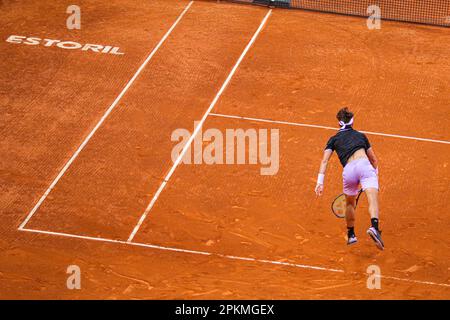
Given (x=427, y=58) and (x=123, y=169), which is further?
(x=427, y=58)

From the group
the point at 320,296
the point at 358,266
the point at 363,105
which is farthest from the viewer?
the point at 363,105

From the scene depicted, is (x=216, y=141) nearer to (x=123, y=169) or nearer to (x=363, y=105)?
(x=123, y=169)

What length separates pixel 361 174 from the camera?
13.5 meters

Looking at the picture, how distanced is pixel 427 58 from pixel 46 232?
10.4 metres

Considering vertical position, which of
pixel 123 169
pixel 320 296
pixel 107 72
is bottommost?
pixel 320 296

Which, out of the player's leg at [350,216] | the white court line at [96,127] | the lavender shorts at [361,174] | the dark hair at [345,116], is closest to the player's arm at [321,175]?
the lavender shorts at [361,174]

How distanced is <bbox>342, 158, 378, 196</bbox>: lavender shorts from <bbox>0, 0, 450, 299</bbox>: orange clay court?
4.52 ft

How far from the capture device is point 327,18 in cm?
2336

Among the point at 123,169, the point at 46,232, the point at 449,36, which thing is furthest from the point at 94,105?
the point at 449,36
